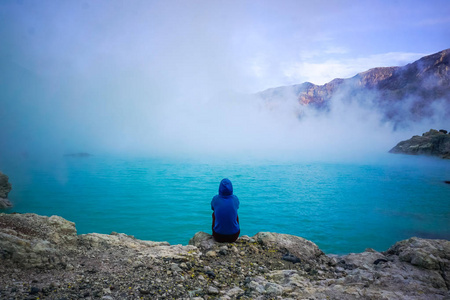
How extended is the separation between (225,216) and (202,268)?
47.1 inches

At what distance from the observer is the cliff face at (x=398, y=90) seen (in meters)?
99.3

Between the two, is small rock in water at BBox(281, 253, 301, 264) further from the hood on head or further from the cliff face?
the cliff face

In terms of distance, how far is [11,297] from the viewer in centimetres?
300

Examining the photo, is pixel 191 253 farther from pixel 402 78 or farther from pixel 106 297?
pixel 402 78

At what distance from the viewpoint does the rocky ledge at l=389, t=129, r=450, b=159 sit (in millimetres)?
40922

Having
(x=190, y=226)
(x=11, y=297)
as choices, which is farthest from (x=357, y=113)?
(x=11, y=297)

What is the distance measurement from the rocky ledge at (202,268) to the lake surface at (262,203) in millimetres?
4280

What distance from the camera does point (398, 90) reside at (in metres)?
113

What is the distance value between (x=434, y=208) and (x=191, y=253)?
1496cm

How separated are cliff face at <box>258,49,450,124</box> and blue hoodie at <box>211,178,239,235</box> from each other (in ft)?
372

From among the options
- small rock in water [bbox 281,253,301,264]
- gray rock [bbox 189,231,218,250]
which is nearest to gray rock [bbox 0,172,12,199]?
gray rock [bbox 189,231,218,250]

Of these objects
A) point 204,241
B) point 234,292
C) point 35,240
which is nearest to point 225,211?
point 204,241

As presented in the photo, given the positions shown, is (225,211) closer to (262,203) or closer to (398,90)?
(262,203)

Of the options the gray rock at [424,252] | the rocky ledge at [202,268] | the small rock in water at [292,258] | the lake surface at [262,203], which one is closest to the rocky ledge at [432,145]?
the lake surface at [262,203]
